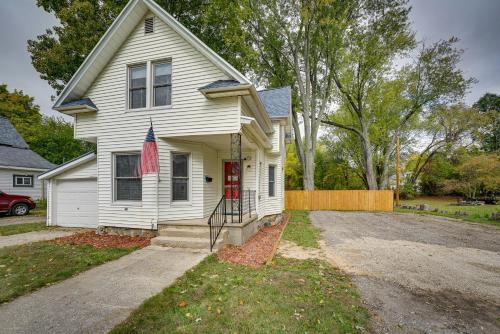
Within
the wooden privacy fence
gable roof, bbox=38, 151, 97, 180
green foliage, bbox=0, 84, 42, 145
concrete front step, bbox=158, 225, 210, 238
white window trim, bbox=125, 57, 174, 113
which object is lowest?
the wooden privacy fence

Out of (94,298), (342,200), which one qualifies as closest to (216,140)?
(94,298)

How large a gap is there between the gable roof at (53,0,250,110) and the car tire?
1005 cm

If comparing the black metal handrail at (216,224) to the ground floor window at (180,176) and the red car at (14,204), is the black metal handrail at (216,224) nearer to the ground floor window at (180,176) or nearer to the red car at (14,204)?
the ground floor window at (180,176)

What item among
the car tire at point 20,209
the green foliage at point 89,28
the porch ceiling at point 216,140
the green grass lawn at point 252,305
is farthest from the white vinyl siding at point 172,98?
the car tire at point 20,209

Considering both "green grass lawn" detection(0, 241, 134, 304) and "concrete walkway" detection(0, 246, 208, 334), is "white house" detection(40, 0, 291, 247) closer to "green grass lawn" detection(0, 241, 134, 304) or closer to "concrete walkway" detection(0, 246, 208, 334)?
"green grass lawn" detection(0, 241, 134, 304)

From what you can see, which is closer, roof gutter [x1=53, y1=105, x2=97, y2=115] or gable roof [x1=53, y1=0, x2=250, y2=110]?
gable roof [x1=53, y1=0, x2=250, y2=110]

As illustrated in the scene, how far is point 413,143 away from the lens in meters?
28.4

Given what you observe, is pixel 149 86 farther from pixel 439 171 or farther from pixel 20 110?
pixel 439 171

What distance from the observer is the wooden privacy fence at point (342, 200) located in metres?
18.0

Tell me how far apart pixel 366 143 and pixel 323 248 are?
17.9 meters

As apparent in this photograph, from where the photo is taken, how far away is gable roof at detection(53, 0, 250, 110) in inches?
270

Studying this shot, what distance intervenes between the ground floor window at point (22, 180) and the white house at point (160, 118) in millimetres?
14135

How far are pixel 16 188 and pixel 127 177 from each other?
52.6 ft

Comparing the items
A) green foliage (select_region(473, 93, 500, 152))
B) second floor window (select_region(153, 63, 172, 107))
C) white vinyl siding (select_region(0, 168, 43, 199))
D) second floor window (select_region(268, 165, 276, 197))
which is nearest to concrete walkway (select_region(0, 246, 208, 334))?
second floor window (select_region(153, 63, 172, 107))
